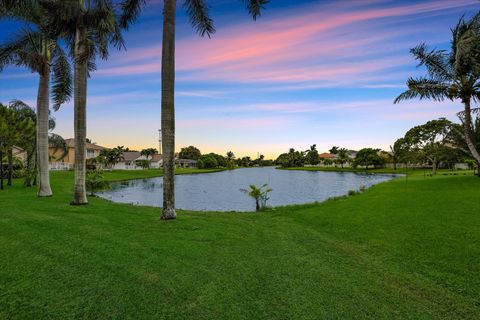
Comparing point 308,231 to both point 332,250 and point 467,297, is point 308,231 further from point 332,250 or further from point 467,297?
point 467,297

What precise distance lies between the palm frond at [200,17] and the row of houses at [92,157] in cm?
4215

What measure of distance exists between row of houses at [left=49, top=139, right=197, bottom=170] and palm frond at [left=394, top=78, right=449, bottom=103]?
4745cm

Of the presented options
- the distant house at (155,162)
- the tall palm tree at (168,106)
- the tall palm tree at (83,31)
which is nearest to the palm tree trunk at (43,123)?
the tall palm tree at (83,31)

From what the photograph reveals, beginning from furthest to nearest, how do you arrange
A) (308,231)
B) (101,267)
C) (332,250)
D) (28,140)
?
(28,140)
(308,231)
(332,250)
(101,267)

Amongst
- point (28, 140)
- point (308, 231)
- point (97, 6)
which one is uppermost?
point (97, 6)

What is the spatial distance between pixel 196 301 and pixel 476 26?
22.4 meters

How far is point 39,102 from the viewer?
1577 centimetres

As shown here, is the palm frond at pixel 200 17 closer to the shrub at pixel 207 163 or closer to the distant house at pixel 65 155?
the distant house at pixel 65 155

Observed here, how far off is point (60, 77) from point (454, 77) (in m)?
26.0

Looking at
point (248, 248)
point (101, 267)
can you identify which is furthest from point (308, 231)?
point (101, 267)

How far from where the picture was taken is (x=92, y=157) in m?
78.4

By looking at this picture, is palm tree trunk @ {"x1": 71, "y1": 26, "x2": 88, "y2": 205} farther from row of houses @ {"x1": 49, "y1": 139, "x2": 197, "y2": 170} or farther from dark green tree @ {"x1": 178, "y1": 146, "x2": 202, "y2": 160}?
dark green tree @ {"x1": 178, "y1": 146, "x2": 202, "y2": 160}

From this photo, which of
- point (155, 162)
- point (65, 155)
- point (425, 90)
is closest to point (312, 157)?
point (155, 162)

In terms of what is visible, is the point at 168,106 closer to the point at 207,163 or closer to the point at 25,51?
the point at 25,51
